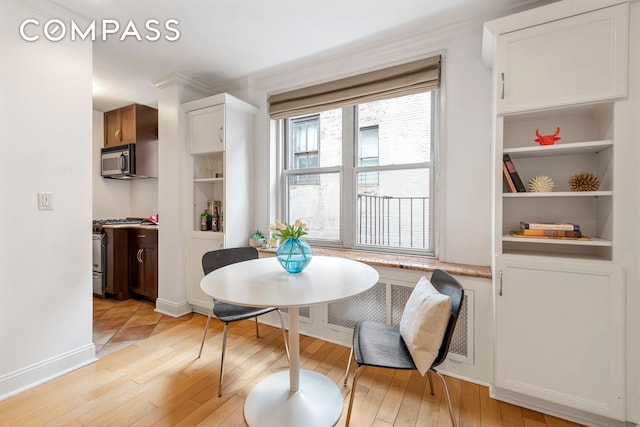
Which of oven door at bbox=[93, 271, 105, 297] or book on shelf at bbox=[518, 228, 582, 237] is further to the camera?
oven door at bbox=[93, 271, 105, 297]

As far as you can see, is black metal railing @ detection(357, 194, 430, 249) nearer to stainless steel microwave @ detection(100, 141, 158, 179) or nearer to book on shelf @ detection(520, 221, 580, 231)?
book on shelf @ detection(520, 221, 580, 231)

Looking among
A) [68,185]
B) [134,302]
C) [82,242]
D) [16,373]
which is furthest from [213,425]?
[134,302]

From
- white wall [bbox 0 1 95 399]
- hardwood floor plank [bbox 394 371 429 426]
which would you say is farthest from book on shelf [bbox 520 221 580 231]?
white wall [bbox 0 1 95 399]

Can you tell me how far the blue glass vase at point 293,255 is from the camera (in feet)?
5.32

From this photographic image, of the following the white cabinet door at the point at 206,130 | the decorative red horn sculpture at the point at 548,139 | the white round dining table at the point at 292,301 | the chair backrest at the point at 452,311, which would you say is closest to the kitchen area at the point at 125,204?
the white cabinet door at the point at 206,130

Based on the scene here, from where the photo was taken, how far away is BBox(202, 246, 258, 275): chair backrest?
6.73 ft

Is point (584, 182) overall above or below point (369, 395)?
above

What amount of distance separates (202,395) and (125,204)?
11.9ft

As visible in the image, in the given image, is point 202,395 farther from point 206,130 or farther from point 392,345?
point 206,130

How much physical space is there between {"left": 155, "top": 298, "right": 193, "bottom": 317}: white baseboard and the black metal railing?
6.40 feet

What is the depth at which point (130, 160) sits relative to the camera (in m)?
3.53

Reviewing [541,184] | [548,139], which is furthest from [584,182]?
[548,139]

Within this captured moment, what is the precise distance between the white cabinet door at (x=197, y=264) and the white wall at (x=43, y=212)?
927 mm

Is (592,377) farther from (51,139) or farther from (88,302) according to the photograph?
(51,139)
